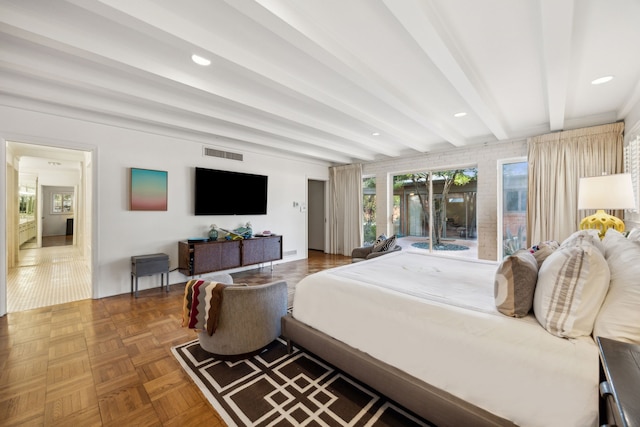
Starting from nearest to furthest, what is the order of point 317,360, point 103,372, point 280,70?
point 103,372
point 317,360
point 280,70

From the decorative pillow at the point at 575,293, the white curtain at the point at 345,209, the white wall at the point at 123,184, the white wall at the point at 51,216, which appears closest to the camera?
the decorative pillow at the point at 575,293

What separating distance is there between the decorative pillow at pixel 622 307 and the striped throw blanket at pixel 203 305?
7.24 feet

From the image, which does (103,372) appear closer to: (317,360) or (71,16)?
(317,360)

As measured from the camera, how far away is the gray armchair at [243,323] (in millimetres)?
2045

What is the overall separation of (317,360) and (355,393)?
18.2 inches

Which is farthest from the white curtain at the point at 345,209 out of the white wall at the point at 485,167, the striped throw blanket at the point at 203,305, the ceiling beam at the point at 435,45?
the striped throw blanket at the point at 203,305

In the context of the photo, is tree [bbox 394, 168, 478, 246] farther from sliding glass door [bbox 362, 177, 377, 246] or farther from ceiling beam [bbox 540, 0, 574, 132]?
ceiling beam [bbox 540, 0, 574, 132]

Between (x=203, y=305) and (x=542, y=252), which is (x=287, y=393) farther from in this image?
(x=542, y=252)

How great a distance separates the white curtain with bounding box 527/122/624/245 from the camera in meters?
3.52

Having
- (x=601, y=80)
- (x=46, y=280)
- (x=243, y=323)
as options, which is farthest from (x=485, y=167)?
(x=46, y=280)

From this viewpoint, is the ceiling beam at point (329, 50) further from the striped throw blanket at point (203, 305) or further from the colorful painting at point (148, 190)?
the colorful painting at point (148, 190)

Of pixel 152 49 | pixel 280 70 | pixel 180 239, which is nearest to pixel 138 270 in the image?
pixel 180 239

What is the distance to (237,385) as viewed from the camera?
6.03ft

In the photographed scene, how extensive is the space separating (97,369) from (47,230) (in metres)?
12.0
